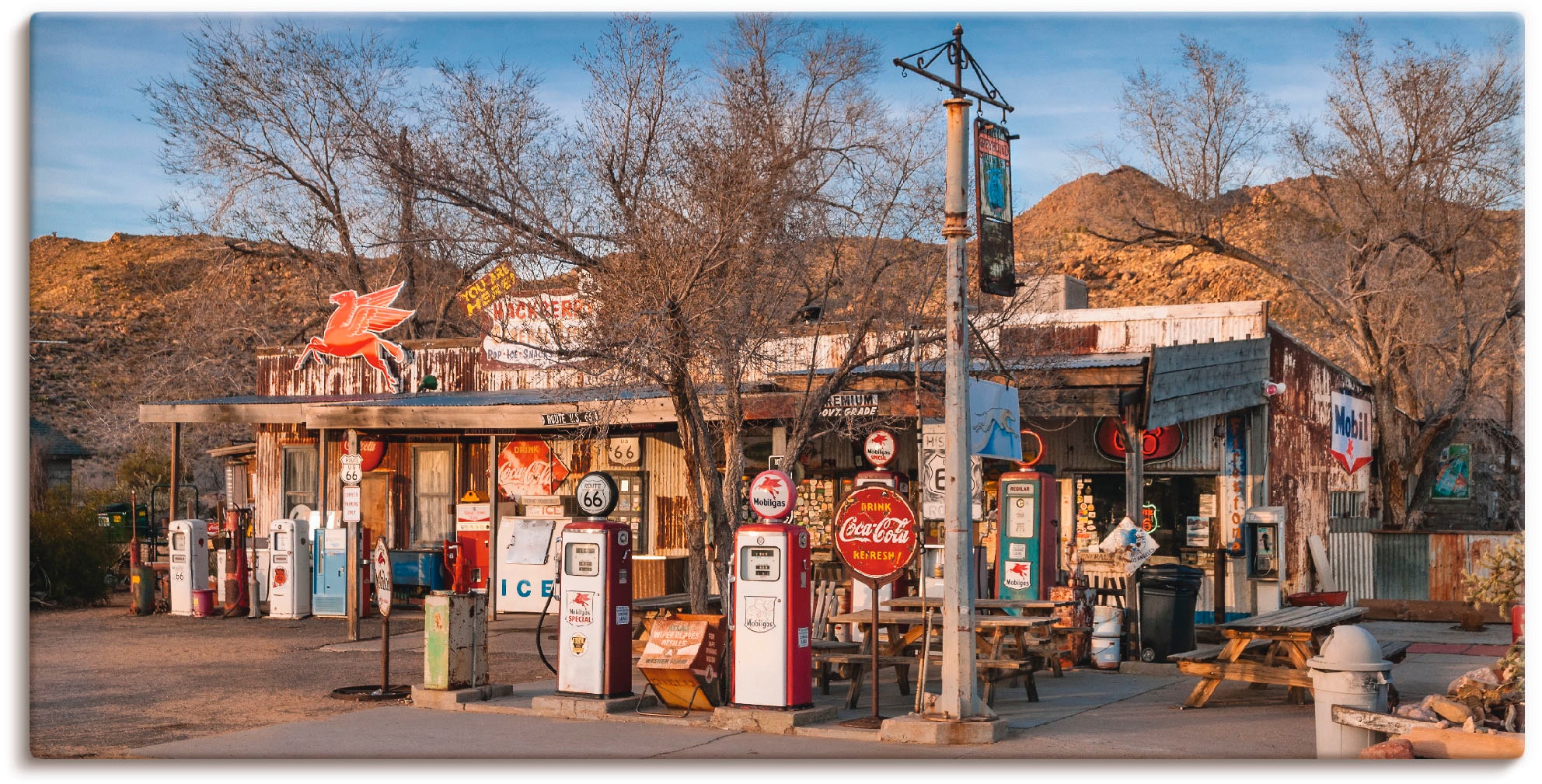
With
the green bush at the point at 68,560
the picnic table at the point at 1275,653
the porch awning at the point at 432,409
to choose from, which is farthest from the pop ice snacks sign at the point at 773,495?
the green bush at the point at 68,560

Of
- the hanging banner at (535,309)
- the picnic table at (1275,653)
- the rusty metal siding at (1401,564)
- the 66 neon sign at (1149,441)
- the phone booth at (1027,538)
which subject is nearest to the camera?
the picnic table at (1275,653)

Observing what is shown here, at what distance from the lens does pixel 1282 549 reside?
56.4 ft

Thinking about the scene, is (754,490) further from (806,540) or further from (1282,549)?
(1282,549)

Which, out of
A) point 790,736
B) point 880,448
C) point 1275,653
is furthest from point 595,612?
point 880,448

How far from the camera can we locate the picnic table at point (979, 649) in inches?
409

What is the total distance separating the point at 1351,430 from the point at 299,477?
15075 mm

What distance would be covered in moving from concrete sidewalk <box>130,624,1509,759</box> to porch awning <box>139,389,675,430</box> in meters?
4.39

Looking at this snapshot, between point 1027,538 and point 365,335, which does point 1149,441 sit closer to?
point 1027,538

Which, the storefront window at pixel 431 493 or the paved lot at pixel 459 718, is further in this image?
the storefront window at pixel 431 493

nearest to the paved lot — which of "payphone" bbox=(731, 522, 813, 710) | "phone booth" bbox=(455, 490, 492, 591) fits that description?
"payphone" bbox=(731, 522, 813, 710)

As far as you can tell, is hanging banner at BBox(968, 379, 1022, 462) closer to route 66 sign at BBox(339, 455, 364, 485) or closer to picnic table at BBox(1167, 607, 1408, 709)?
picnic table at BBox(1167, 607, 1408, 709)

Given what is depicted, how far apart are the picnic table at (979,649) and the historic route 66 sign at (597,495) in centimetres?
195

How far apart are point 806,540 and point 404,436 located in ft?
40.0

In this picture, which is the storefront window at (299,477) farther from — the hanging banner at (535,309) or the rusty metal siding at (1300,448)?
the rusty metal siding at (1300,448)
